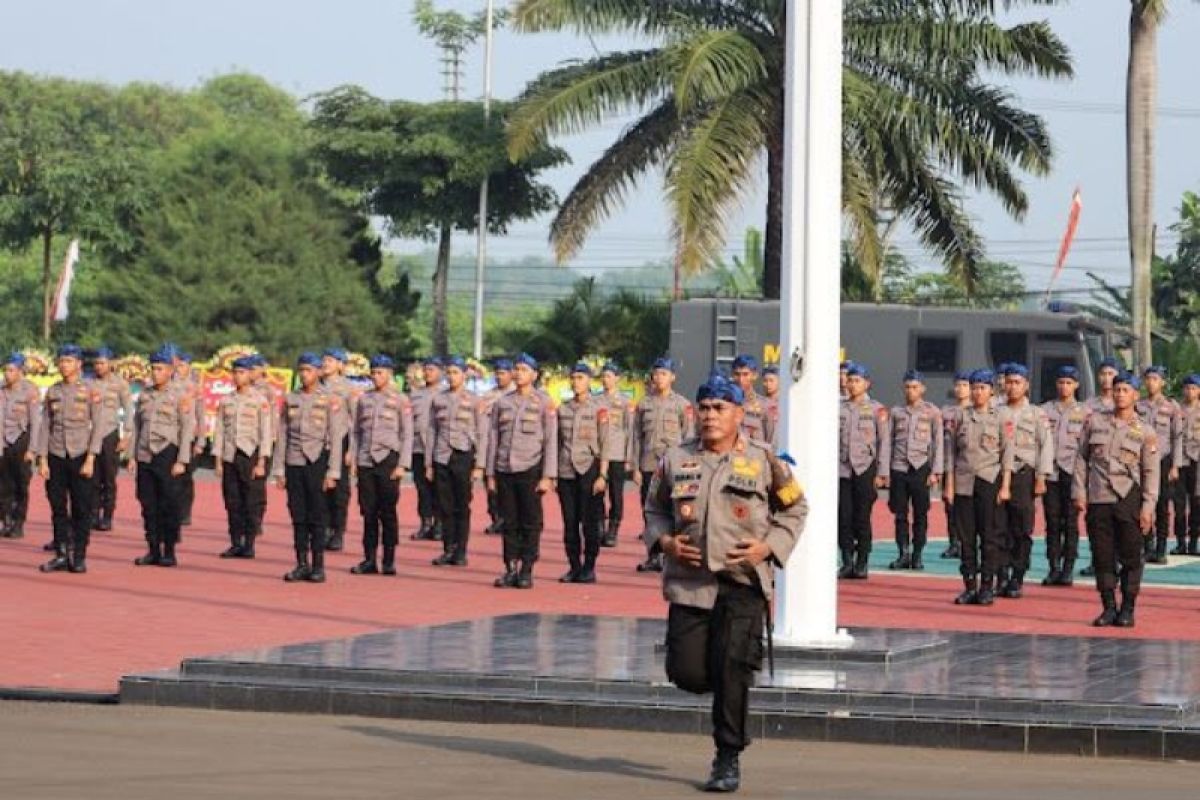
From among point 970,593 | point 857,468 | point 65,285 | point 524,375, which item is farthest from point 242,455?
point 65,285

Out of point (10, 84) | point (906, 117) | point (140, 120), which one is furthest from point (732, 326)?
point (140, 120)

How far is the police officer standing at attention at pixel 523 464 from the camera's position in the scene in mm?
21219

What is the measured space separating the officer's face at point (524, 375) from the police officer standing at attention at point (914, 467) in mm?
4626

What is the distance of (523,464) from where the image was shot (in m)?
21.3

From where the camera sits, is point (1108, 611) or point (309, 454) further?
point (309, 454)

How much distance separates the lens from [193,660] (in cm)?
1370

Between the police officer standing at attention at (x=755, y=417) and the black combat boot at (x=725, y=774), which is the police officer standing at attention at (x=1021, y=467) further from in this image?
the black combat boot at (x=725, y=774)

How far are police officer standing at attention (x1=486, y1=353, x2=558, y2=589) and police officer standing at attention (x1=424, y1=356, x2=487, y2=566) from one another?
6.69 feet

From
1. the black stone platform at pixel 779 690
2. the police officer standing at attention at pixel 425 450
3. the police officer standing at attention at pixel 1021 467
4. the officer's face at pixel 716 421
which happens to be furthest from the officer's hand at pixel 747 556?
the police officer standing at attention at pixel 425 450

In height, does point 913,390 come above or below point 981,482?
above

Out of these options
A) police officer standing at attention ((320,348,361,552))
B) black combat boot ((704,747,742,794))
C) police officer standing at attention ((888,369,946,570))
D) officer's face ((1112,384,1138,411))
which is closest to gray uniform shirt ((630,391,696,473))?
police officer standing at attention ((888,369,946,570))

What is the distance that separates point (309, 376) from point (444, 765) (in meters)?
10.8

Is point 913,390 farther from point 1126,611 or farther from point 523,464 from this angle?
point 1126,611

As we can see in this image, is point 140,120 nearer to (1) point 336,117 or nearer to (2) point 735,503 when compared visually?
(1) point 336,117
